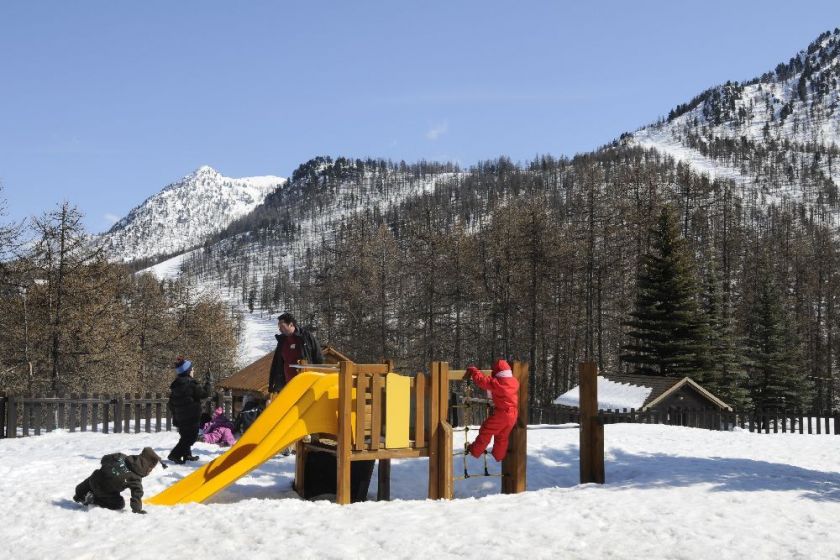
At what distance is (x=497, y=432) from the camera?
34.1ft

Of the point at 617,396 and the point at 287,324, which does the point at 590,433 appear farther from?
the point at 617,396

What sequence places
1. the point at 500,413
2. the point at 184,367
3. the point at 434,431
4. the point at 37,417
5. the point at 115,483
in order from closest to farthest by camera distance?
the point at 115,483 < the point at 434,431 < the point at 500,413 < the point at 184,367 < the point at 37,417

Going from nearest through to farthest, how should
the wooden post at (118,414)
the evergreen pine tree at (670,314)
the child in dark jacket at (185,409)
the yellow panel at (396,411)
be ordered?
the yellow panel at (396,411) → the child in dark jacket at (185,409) → the wooden post at (118,414) → the evergreen pine tree at (670,314)

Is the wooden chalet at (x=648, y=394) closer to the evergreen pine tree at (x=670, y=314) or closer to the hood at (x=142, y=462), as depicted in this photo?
the evergreen pine tree at (x=670, y=314)

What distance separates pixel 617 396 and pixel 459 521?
21.5 m

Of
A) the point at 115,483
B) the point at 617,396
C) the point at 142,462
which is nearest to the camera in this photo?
the point at 115,483

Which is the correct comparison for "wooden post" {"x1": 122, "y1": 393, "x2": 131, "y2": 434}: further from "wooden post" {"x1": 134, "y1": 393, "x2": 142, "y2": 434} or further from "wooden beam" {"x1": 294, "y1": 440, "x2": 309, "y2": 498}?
"wooden beam" {"x1": 294, "y1": 440, "x2": 309, "y2": 498}

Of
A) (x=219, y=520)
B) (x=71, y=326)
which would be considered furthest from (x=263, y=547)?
(x=71, y=326)

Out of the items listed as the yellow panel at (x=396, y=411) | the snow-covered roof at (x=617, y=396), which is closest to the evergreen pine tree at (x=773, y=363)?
the snow-covered roof at (x=617, y=396)

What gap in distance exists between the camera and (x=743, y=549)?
654cm

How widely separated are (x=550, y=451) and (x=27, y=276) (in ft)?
72.9

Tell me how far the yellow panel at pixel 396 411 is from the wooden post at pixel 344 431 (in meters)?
0.63

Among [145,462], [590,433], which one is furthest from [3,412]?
[590,433]

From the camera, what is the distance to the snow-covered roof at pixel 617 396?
2673 cm
